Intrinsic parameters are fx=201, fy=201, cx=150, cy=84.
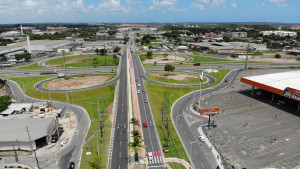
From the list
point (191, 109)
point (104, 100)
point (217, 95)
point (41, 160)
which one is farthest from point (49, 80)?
point (217, 95)

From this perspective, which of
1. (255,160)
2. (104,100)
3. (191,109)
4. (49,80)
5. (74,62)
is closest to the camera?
(255,160)

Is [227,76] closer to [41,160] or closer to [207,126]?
[207,126]

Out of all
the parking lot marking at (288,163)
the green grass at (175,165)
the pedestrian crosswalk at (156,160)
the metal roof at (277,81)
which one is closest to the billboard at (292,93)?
the metal roof at (277,81)

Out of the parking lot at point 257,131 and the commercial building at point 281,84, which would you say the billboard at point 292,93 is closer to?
the commercial building at point 281,84

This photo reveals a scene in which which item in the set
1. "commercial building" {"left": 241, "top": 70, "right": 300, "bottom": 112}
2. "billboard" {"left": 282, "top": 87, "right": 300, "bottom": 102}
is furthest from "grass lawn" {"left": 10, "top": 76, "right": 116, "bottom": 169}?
"billboard" {"left": 282, "top": 87, "right": 300, "bottom": 102}

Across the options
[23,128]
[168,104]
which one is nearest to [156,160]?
[168,104]

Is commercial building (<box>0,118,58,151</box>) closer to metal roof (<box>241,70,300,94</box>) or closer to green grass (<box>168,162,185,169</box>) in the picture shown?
green grass (<box>168,162,185,169</box>)

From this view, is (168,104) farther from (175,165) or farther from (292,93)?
(292,93)
